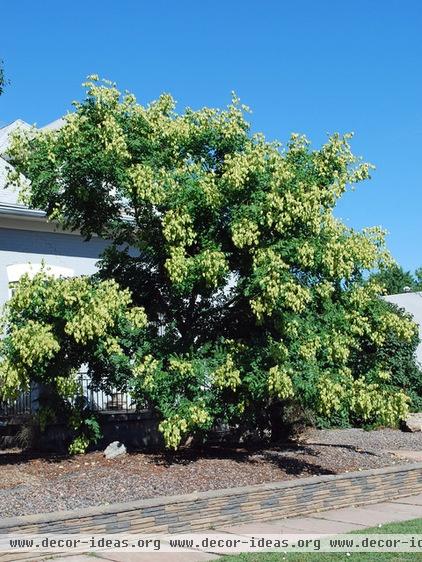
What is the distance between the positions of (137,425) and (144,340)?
3.70 meters

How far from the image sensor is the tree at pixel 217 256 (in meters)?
10.7

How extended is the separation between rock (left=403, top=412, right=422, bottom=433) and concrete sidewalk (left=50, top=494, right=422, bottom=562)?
6.82 m

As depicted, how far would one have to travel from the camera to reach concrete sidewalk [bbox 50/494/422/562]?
7.63 metres

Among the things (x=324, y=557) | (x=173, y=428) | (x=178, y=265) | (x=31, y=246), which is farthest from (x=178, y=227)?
(x=31, y=246)

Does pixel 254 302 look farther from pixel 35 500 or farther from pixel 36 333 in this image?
pixel 35 500

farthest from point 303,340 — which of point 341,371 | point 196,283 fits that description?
point 196,283

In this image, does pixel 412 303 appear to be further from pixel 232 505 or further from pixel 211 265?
pixel 232 505

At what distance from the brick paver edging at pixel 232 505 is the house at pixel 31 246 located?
7.53 metres

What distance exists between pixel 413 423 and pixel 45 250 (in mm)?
8589

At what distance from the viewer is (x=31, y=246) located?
16.6 meters

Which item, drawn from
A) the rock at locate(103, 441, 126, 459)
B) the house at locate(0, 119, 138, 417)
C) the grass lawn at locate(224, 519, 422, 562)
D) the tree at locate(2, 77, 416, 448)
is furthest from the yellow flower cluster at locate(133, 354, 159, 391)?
the house at locate(0, 119, 138, 417)

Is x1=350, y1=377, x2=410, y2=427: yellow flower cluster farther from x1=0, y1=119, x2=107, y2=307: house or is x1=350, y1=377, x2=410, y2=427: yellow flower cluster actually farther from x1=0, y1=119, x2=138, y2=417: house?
x1=0, y1=119, x2=107, y2=307: house

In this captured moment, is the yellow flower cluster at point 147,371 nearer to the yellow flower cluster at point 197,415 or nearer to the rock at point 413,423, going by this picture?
the yellow flower cluster at point 197,415

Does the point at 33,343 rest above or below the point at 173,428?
above
